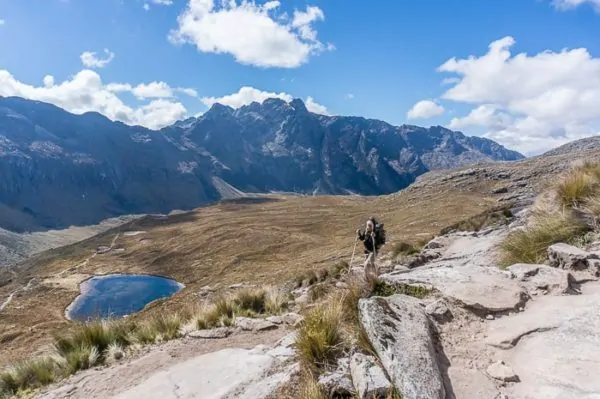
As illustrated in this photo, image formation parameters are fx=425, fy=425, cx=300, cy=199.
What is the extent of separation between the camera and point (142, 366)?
26.0 feet

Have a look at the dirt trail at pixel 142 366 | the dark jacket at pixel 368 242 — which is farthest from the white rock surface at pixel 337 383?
the dark jacket at pixel 368 242

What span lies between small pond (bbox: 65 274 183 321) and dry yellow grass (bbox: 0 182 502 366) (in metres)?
2.02

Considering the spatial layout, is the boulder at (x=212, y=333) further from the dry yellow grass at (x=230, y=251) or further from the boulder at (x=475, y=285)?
the dry yellow grass at (x=230, y=251)

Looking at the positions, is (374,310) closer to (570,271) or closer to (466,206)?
(570,271)

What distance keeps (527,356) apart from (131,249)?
106 meters

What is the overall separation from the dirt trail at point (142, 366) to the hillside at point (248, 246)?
29.3 metres

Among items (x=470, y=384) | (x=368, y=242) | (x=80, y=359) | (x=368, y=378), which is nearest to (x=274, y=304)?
(x=368, y=242)

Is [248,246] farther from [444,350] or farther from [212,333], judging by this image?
[444,350]

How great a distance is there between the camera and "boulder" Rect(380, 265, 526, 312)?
6.99m

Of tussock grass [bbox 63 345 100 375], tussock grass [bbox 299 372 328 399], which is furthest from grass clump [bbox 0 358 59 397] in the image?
tussock grass [bbox 299 372 328 399]

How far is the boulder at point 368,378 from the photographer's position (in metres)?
4.70

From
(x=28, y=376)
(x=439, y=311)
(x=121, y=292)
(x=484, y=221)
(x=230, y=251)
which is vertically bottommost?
(x=121, y=292)

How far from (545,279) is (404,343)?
416 centimetres

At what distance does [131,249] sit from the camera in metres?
102
